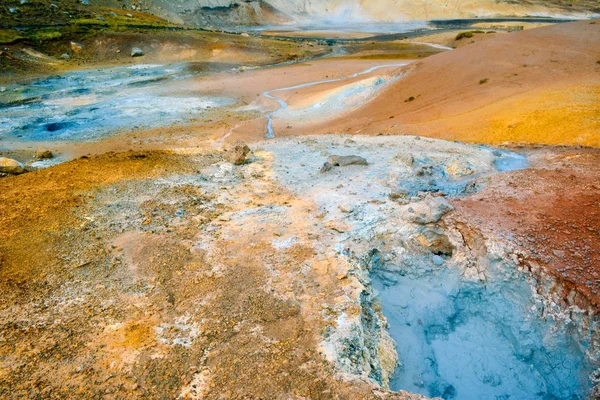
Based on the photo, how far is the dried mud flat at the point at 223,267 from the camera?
4547 millimetres

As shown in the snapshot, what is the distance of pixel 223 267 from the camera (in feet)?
20.8

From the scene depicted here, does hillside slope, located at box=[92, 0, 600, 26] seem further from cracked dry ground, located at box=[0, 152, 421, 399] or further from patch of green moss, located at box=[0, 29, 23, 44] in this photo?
cracked dry ground, located at box=[0, 152, 421, 399]

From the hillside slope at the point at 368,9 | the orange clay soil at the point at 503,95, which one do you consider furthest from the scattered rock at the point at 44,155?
the hillside slope at the point at 368,9

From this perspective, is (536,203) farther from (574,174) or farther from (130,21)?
(130,21)

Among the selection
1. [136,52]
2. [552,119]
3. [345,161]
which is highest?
[136,52]

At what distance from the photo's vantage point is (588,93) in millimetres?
12336

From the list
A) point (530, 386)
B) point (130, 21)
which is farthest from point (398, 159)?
point (130, 21)

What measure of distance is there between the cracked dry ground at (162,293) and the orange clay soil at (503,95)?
7775 mm

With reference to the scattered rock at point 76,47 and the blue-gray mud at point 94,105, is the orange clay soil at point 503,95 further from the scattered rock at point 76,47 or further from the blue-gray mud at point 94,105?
the scattered rock at point 76,47

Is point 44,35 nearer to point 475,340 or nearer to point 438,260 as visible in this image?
point 438,260

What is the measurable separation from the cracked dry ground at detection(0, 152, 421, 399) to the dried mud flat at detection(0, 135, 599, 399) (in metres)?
0.02

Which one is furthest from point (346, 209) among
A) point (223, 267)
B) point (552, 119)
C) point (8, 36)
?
point (8, 36)

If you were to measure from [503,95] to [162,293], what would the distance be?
1362 cm

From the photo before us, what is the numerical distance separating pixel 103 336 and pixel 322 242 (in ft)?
11.9
